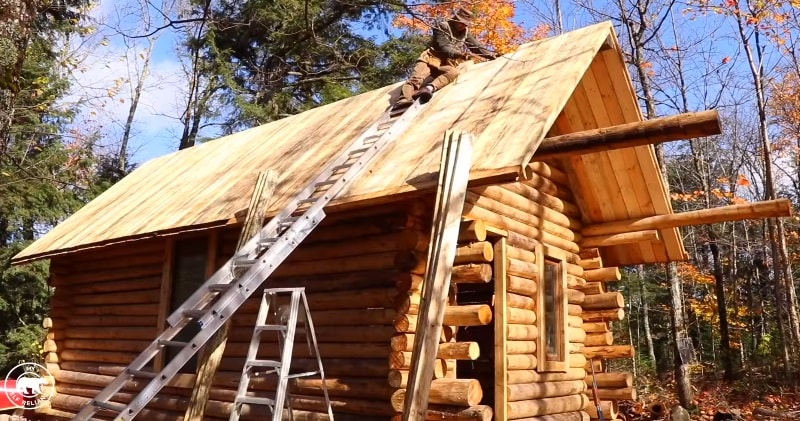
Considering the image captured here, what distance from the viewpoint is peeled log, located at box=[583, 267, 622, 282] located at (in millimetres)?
9844

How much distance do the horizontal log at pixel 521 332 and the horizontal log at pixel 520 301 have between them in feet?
0.77

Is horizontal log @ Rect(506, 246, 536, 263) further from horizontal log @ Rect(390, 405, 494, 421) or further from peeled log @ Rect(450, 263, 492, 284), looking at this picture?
horizontal log @ Rect(390, 405, 494, 421)

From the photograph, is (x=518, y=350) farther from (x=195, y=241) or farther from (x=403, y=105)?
(x=195, y=241)

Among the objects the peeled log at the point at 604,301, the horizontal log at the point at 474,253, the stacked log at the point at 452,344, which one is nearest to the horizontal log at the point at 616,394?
the peeled log at the point at 604,301

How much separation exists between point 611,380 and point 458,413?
4.46m

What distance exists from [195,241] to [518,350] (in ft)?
16.2

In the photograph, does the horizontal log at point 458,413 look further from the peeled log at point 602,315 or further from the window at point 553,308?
the peeled log at point 602,315

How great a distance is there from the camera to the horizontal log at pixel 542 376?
7631mm

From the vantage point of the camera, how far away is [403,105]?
9.26 m

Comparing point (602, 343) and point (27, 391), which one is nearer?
point (602, 343)

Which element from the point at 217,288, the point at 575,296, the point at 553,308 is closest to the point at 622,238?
the point at 575,296

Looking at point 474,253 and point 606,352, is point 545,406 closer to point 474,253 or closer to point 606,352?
point 606,352

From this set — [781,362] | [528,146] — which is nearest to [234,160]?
[528,146]

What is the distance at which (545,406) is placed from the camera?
825 cm
